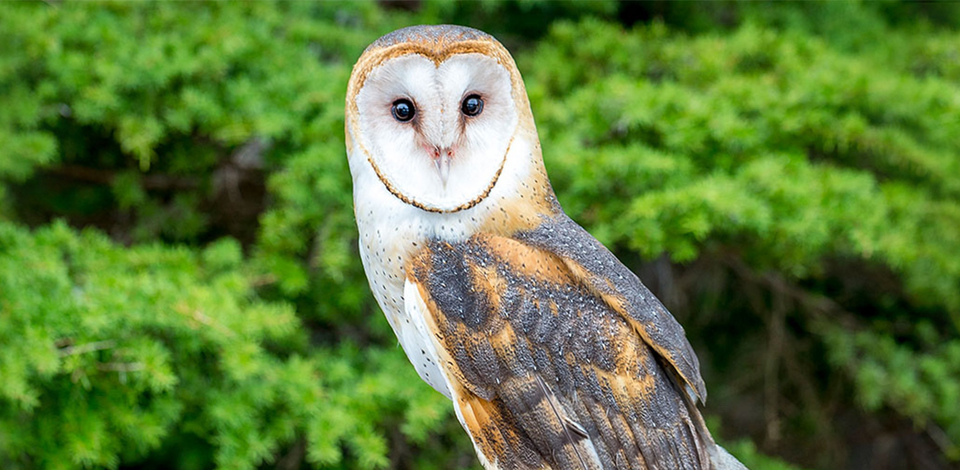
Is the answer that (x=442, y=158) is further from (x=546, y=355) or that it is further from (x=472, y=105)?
(x=546, y=355)

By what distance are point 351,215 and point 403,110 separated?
115 centimetres

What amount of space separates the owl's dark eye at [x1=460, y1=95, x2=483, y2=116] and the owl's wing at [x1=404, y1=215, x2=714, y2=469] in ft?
Answer: 0.65

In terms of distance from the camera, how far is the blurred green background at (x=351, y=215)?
1919 millimetres

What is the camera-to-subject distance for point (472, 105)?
3.92 ft

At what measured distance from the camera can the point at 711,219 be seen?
Result: 2146 millimetres

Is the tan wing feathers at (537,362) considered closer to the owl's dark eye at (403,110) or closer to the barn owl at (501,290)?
the barn owl at (501,290)

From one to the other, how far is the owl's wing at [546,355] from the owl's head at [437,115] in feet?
0.35

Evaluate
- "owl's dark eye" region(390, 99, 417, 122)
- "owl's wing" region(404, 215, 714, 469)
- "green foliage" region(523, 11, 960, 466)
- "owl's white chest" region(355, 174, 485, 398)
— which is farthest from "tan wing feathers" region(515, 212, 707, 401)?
"green foliage" region(523, 11, 960, 466)

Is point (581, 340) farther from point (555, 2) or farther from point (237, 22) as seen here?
point (555, 2)

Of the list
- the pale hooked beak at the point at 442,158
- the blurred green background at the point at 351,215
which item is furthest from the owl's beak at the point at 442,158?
the blurred green background at the point at 351,215

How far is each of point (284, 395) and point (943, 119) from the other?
216 centimetres

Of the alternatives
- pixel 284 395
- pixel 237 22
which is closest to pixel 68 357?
pixel 284 395

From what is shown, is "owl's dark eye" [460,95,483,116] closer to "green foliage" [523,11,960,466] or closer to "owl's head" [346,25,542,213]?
"owl's head" [346,25,542,213]

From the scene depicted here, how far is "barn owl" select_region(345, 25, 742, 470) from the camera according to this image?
3.94ft
